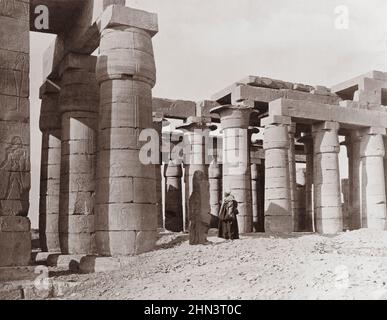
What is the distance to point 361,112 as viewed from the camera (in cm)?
1944

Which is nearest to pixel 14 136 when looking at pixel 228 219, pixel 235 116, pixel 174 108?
pixel 228 219

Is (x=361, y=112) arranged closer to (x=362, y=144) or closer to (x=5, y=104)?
(x=362, y=144)

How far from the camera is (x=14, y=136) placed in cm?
940

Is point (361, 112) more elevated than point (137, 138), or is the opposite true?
point (361, 112)

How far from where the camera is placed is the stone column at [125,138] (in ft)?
35.3

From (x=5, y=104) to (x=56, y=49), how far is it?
250 inches

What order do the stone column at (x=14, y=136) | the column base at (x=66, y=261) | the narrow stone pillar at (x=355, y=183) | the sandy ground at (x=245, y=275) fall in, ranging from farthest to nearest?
the narrow stone pillar at (x=355, y=183) → the column base at (x=66, y=261) → the stone column at (x=14, y=136) → the sandy ground at (x=245, y=275)

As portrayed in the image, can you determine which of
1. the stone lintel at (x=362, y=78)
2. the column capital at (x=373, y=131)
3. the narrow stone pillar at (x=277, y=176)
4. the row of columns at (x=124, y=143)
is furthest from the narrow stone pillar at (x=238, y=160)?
the row of columns at (x=124, y=143)

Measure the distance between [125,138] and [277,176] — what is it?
27.1 feet

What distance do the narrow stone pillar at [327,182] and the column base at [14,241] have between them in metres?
12.2

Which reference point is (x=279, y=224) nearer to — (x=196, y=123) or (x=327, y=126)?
(x=327, y=126)

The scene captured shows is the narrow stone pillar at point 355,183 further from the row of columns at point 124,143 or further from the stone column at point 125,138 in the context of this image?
the stone column at point 125,138

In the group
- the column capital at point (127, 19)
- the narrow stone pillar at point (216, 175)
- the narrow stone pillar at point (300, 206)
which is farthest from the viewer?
the narrow stone pillar at point (216, 175)
